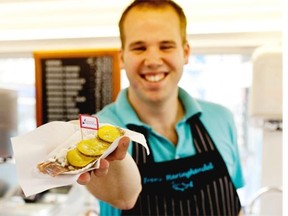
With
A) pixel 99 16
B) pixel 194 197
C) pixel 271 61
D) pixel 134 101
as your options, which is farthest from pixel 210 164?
pixel 99 16

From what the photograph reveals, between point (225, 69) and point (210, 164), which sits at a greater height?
point (225, 69)

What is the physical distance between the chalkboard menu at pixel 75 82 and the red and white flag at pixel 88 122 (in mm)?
647

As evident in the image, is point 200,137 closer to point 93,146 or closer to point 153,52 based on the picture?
point 153,52

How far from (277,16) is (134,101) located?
0.45 meters

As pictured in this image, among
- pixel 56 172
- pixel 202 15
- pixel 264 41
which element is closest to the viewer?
pixel 56 172

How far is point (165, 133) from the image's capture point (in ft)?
3.00

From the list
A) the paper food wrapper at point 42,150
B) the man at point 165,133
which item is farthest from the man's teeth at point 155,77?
the paper food wrapper at point 42,150

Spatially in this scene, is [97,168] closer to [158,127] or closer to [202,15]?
[158,127]

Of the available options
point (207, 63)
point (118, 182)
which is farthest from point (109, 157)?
point (207, 63)

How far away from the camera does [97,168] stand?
1.58ft

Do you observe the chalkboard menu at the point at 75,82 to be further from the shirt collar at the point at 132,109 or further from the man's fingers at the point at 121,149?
the man's fingers at the point at 121,149

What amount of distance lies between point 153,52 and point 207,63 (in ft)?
1.13

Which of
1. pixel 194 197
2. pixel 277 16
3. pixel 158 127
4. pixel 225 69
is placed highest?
pixel 277 16

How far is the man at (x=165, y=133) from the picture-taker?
0.77 metres
